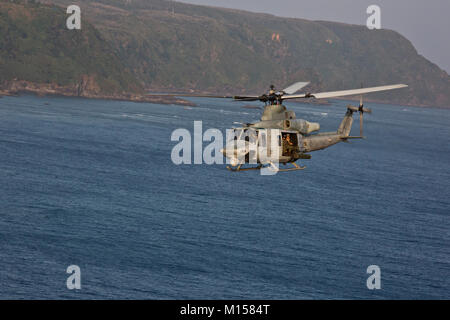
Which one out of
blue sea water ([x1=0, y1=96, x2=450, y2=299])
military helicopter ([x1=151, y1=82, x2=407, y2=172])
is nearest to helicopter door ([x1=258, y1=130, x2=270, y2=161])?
military helicopter ([x1=151, y1=82, x2=407, y2=172])

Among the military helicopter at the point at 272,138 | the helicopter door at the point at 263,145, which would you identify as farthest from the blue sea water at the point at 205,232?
the helicopter door at the point at 263,145

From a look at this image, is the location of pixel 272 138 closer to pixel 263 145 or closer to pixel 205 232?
pixel 263 145

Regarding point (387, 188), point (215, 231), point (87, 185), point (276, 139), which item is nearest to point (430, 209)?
point (387, 188)

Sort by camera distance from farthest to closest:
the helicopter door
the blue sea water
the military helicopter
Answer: the blue sea water
the helicopter door
the military helicopter

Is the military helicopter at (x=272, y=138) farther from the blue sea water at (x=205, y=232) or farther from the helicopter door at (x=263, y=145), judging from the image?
the blue sea water at (x=205, y=232)

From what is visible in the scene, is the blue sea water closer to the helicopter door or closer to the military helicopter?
the military helicopter

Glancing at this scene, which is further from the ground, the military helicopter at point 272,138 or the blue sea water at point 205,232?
the military helicopter at point 272,138

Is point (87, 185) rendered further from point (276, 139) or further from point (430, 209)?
point (276, 139)
